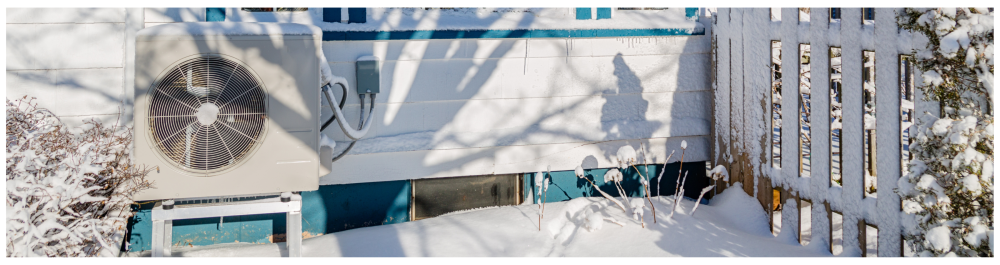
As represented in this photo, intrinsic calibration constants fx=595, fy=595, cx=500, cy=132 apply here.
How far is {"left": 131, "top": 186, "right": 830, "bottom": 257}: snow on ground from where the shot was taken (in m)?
3.18

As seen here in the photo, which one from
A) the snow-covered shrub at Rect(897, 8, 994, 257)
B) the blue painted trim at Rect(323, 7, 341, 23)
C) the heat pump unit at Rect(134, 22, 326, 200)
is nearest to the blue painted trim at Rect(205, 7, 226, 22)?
the blue painted trim at Rect(323, 7, 341, 23)

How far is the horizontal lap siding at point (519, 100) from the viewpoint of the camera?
3746 millimetres

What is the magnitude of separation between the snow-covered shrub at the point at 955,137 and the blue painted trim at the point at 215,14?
11.7ft

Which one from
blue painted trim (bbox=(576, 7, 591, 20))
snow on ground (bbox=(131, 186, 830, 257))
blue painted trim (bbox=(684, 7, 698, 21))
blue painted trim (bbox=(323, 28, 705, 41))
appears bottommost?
snow on ground (bbox=(131, 186, 830, 257))

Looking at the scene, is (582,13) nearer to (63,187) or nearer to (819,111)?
(819,111)

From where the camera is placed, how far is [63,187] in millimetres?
2658

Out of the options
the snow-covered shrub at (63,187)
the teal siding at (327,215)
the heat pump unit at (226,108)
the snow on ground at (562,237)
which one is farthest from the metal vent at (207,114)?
the teal siding at (327,215)

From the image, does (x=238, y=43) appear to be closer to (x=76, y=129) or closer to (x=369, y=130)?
(x=369, y=130)

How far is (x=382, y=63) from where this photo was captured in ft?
12.1

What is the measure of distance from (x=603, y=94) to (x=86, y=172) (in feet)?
9.65

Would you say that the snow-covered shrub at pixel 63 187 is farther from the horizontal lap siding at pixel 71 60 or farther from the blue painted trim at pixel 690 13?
the blue painted trim at pixel 690 13

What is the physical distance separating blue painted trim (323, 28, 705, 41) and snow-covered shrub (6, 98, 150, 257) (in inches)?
51.0

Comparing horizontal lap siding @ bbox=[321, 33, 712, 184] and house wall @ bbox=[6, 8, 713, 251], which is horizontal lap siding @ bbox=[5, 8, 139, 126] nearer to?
house wall @ bbox=[6, 8, 713, 251]
